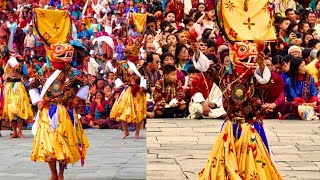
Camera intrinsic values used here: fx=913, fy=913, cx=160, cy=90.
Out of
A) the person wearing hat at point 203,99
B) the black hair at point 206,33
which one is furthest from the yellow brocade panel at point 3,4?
the person wearing hat at point 203,99

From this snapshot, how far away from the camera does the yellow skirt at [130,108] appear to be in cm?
1528

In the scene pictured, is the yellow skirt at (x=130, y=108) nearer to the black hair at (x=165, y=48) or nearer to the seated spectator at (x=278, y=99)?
the black hair at (x=165, y=48)

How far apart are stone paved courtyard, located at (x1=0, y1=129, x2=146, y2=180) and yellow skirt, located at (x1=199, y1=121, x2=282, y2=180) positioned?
8.39ft

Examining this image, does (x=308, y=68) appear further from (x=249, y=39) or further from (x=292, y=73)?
(x=249, y=39)

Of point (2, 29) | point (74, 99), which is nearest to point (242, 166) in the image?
point (74, 99)

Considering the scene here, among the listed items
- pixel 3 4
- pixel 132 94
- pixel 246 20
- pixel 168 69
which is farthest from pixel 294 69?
pixel 3 4

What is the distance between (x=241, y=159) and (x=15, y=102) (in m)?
8.39

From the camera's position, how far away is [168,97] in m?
14.1

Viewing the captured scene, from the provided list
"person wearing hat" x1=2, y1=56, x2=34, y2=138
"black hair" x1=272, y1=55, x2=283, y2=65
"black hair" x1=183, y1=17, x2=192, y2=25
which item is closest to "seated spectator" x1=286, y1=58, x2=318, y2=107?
"black hair" x1=272, y1=55, x2=283, y2=65

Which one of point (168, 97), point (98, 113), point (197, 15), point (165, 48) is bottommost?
point (98, 113)

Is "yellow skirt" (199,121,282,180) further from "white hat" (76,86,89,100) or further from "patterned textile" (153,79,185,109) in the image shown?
"patterned textile" (153,79,185,109)

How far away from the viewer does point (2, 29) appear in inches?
954

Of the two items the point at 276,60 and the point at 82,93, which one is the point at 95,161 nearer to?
the point at 82,93

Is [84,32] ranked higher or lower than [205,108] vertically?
higher
